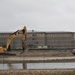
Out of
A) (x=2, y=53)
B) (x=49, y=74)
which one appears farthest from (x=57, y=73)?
(x=2, y=53)

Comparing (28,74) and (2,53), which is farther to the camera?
(2,53)

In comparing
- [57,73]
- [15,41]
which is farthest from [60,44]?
[57,73]

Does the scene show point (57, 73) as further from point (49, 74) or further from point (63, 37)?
point (63, 37)

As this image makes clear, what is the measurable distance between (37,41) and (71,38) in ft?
69.6

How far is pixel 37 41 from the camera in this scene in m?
176

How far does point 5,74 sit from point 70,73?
249 inches

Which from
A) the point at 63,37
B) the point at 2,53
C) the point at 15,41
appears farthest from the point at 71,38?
the point at 2,53

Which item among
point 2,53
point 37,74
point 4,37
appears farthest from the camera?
point 4,37

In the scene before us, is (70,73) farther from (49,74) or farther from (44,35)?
(44,35)

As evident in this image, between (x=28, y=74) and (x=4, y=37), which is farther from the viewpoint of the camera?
(x=4, y=37)

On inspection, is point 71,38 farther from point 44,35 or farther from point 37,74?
point 37,74

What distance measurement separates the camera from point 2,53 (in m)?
68.6

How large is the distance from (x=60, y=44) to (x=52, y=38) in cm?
616

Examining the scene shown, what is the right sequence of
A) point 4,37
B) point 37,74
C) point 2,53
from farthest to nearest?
point 4,37 < point 2,53 < point 37,74
